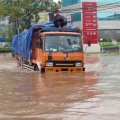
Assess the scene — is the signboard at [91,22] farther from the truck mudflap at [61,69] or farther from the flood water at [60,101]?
the flood water at [60,101]

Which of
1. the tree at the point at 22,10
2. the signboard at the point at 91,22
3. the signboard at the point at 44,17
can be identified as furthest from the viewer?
the signboard at the point at 91,22

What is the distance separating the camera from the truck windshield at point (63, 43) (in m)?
21.2

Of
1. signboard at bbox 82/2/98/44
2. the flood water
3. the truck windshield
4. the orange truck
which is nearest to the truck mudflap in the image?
the orange truck

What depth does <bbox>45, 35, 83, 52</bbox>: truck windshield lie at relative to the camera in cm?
2117

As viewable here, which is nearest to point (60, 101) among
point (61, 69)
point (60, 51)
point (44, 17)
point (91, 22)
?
point (60, 51)

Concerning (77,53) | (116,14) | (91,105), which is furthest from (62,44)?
(116,14)

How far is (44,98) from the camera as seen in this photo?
12.1 meters

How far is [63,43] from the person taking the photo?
21281mm

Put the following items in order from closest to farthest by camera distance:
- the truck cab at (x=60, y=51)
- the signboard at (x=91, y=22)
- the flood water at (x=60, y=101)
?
the flood water at (x=60, y=101)
the truck cab at (x=60, y=51)
the signboard at (x=91, y=22)

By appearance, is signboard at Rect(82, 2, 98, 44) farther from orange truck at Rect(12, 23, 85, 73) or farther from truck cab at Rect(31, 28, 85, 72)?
truck cab at Rect(31, 28, 85, 72)

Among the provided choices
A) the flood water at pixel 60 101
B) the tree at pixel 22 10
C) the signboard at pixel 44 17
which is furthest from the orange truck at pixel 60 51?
the signboard at pixel 44 17

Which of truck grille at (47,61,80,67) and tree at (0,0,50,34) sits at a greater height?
tree at (0,0,50,34)

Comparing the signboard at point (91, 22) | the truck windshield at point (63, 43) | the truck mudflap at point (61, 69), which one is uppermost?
the signboard at point (91, 22)

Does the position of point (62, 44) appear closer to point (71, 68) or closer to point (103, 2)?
point (71, 68)
